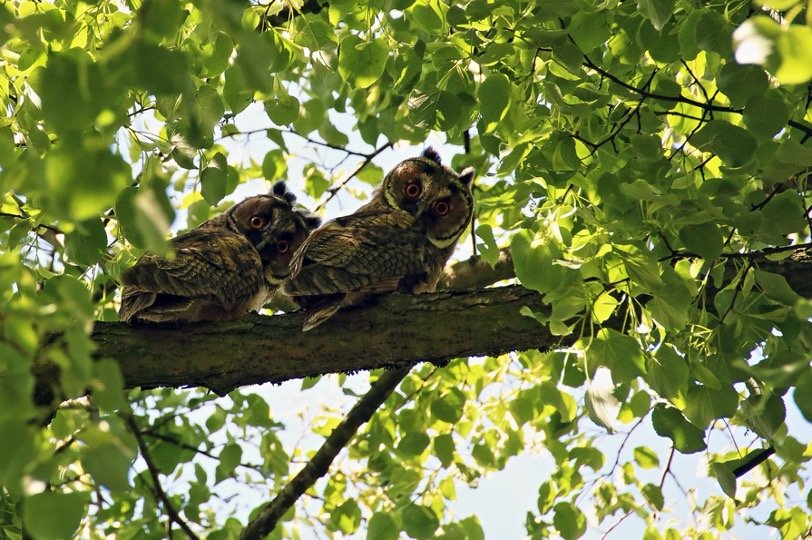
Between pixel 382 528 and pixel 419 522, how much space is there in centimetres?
19

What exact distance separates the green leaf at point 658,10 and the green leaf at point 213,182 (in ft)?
5.25

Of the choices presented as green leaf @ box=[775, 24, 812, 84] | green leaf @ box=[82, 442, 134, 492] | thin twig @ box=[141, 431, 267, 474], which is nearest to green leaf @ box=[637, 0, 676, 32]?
green leaf @ box=[775, 24, 812, 84]

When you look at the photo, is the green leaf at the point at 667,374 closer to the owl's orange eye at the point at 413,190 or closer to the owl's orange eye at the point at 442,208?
the owl's orange eye at the point at 442,208

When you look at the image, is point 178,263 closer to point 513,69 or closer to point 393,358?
point 393,358

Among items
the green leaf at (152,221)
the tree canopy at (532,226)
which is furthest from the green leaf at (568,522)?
the green leaf at (152,221)

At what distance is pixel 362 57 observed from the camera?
339 cm

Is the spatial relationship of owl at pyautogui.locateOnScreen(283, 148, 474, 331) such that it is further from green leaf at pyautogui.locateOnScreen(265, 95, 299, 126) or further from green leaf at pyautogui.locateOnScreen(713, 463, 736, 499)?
green leaf at pyautogui.locateOnScreen(713, 463, 736, 499)

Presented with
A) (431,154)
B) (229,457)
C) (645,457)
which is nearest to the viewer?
(645,457)

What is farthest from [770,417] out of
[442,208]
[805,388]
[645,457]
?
[442,208]

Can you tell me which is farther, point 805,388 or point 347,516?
point 347,516

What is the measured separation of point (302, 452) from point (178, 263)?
2.85 m

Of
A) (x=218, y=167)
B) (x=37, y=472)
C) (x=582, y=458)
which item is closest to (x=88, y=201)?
(x=37, y=472)

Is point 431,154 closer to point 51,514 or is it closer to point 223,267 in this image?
point 223,267

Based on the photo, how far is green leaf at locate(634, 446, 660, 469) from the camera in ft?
16.0
